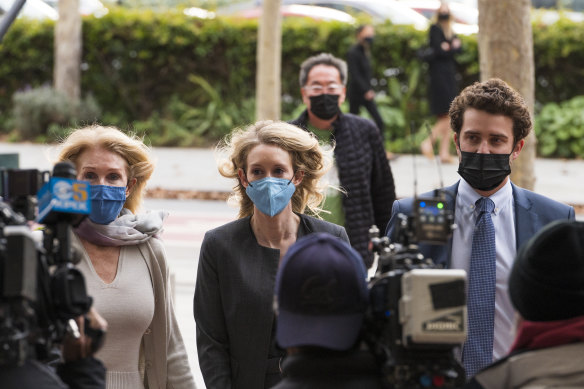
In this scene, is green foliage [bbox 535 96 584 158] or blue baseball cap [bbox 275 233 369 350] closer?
blue baseball cap [bbox 275 233 369 350]

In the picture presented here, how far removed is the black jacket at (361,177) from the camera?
6203mm

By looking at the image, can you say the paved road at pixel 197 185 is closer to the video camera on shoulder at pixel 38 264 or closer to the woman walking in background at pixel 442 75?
the woman walking in background at pixel 442 75

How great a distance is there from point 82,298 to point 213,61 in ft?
61.4

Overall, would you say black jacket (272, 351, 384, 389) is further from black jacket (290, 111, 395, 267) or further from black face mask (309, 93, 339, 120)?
black face mask (309, 93, 339, 120)

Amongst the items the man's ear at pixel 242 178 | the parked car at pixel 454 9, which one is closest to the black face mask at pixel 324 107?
the man's ear at pixel 242 178

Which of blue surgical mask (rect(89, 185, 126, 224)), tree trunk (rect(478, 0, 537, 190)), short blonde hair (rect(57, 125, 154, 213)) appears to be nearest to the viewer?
blue surgical mask (rect(89, 185, 126, 224))

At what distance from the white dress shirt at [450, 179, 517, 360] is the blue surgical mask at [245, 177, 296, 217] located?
2.52 feet

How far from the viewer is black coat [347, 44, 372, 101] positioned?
15.4 metres

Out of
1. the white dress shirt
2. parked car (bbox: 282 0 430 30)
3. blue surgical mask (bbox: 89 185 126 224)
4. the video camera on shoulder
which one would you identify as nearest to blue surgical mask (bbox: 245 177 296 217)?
blue surgical mask (bbox: 89 185 126 224)

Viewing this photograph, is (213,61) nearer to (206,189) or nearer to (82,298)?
(206,189)

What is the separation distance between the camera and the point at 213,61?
2103cm

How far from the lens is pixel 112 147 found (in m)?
4.33

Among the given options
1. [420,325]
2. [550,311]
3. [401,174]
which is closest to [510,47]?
[550,311]

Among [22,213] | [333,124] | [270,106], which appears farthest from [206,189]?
[22,213]
